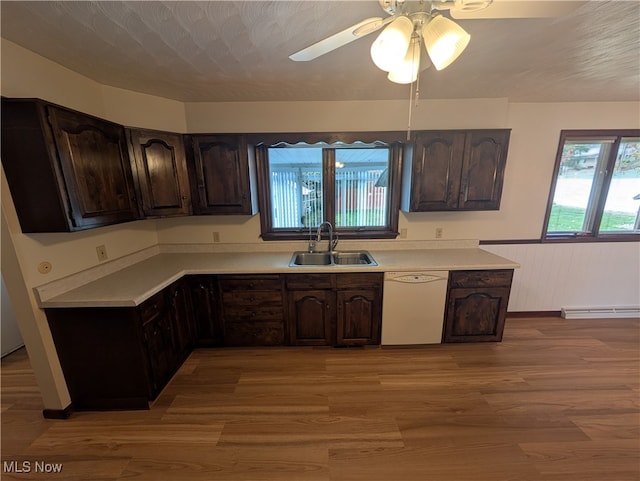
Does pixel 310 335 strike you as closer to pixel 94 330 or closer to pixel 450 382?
pixel 450 382

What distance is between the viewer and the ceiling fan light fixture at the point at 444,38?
3.07 ft

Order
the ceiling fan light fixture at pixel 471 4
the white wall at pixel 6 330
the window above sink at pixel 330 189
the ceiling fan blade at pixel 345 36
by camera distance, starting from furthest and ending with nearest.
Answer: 1. the window above sink at pixel 330 189
2. the white wall at pixel 6 330
3. the ceiling fan blade at pixel 345 36
4. the ceiling fan light fixture at pixel 471 4

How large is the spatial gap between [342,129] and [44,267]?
2.61 meters

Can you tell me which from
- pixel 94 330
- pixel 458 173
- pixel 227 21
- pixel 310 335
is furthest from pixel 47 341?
pixel 458 173

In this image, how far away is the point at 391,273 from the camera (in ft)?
7.78

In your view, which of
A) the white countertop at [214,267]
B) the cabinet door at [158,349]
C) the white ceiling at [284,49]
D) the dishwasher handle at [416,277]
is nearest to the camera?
the white ceiling at [284,49]

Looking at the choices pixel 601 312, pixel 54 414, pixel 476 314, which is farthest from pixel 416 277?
pixel 54 414

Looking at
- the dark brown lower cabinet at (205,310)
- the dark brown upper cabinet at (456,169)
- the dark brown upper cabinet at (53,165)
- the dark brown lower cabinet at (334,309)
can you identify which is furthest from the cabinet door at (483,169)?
the dark brown upper cabinet at (53,165)

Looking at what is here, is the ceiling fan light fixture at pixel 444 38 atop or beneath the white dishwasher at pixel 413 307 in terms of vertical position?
atop

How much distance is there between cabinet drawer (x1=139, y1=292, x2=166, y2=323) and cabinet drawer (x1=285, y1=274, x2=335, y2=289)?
1021 mm

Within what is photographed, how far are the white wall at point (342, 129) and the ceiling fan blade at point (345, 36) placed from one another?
1473 mm

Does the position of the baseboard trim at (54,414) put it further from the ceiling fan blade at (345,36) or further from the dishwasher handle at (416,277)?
the ceiling fan blade at (345,36)

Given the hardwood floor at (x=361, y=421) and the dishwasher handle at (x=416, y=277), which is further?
the dishwasher handle at (x=416, y=277)

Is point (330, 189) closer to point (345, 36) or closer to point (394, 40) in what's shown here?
point (345, 36)
